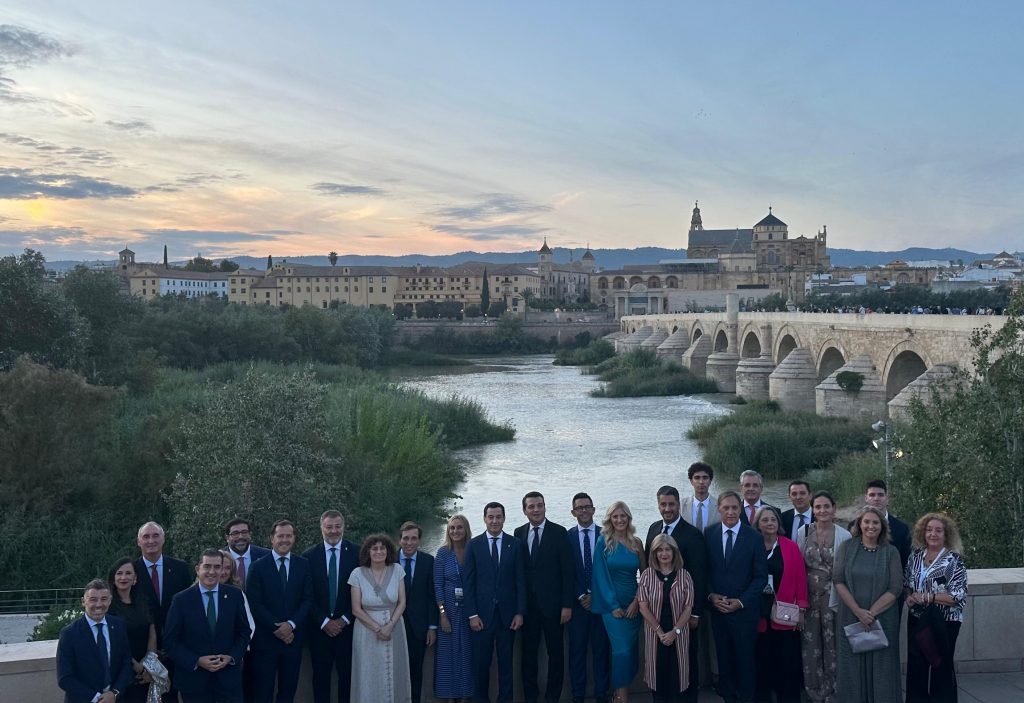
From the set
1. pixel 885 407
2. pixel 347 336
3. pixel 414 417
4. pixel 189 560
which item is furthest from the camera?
pixel 347 336

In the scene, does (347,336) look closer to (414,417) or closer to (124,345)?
(124,345)

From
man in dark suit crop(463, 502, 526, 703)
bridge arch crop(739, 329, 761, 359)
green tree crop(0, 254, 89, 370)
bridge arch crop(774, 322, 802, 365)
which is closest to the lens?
man in dark suit crop(463, 502, 526, 703)

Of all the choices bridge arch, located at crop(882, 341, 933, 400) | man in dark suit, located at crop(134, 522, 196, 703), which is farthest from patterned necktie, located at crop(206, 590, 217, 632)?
bridge arch, located at crop(882, 341, 933, 400)

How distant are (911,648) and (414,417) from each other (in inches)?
494

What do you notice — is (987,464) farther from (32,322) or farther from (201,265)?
(201,265)

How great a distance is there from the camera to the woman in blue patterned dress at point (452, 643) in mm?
3941

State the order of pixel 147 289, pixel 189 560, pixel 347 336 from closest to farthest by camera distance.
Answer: pixel 189 560 < pixel 347 336 < pixel 147 289

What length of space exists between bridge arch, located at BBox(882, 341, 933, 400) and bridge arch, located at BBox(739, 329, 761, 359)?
13019mm

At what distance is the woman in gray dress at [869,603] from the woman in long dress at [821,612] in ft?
0.30

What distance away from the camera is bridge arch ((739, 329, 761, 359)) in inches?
1326

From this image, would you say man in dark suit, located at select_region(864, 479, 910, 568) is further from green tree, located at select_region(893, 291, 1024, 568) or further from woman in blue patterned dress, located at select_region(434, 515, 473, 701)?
green tree, located at select_region(893, 291, 1024, 568)

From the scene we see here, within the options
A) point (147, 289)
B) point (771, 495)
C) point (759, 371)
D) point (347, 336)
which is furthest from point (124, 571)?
point (147, 289)

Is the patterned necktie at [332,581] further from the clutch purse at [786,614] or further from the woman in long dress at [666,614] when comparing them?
the clutch purse at [786,614]

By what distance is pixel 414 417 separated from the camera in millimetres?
15867
